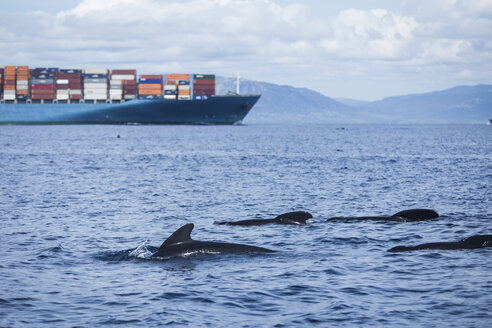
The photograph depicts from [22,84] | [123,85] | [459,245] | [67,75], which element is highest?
[67,75]

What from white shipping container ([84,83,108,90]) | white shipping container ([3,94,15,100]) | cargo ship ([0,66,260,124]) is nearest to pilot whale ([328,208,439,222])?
cargo ship ([0,66,260,124])

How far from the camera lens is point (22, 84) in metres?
152

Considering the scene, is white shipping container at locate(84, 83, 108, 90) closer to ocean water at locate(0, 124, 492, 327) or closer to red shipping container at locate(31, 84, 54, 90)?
red shipping container at locate(31, 84, 54, 90)

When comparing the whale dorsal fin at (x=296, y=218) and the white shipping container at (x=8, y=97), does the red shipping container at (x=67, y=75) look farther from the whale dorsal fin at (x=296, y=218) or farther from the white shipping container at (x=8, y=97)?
the whale dorsal fin at (x=296, y=218)

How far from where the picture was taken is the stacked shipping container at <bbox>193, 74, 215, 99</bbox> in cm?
15462

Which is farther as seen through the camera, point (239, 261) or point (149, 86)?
point (149, 86)

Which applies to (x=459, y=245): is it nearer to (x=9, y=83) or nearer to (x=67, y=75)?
(x=67, y=75)

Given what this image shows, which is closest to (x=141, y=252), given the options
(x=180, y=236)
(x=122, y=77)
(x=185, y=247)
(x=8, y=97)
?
(x=185, y=247)

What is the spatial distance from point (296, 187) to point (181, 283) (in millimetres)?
22973

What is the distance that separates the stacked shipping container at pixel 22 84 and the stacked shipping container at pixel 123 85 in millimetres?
19208

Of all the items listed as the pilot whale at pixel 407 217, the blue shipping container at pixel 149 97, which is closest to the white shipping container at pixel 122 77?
the blue shipping container at pixel 149 97

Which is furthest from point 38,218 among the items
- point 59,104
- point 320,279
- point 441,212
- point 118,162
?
point 59,104

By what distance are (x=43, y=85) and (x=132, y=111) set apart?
2101 centimetres

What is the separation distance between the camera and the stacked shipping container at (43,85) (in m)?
150
